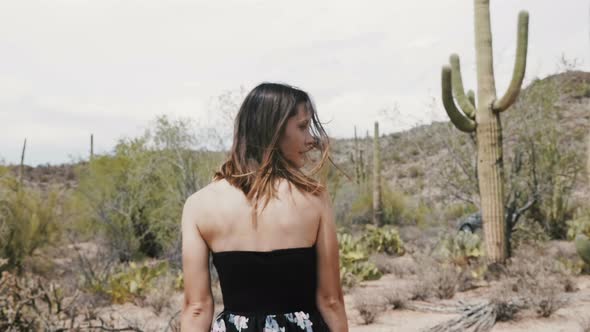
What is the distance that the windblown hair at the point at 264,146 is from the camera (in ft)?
7.72

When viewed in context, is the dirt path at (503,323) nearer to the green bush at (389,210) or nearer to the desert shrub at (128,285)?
the desert shrub at (128,285)

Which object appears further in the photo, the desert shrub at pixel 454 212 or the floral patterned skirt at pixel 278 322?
the desert shrub at pixel 454 212

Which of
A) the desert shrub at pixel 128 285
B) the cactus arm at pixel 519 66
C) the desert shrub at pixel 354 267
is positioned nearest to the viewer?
the desert shrub at pixel 128 285

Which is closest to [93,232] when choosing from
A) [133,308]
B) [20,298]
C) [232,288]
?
[133,308]

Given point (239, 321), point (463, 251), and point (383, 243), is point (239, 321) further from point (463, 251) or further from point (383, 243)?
point (383, 243)

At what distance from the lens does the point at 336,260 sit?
2404 mm

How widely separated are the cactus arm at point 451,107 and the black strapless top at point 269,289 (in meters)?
8.81

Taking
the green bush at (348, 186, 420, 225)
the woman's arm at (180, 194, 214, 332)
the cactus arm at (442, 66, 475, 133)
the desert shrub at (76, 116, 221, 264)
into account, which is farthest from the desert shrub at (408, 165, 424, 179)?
the woman's arm at (180, 194, 214, 332)

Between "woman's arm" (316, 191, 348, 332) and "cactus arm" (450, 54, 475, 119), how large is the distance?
9470mm

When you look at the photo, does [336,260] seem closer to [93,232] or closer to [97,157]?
[93,232]

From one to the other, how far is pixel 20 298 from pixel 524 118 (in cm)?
1319

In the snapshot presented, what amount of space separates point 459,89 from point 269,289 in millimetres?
9911

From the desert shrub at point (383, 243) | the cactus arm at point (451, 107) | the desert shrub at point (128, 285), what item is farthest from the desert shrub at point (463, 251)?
the desert shrub at point (128, 285)

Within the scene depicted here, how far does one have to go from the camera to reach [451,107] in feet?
36.3
